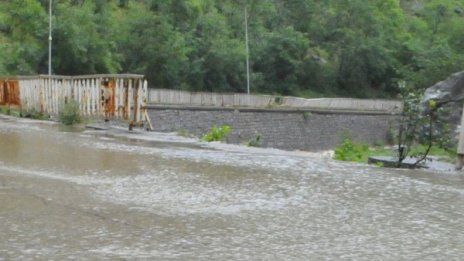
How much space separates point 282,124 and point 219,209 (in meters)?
34.4

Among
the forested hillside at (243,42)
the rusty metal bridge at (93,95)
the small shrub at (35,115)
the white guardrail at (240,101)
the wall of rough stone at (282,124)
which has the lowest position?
the wall of rough stone at (282,124)

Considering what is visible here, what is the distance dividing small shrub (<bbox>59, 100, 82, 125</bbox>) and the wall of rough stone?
14045mm

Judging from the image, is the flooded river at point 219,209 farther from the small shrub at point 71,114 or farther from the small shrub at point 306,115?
the small shrub at point 306,115

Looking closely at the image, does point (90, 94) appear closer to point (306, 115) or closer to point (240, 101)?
point (306, 115)

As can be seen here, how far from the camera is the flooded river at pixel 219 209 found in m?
4.62

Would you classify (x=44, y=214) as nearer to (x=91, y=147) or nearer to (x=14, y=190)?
(x=14, y=190)

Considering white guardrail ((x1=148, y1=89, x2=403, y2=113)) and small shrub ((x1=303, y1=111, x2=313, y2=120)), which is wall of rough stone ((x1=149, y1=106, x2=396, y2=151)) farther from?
white guardrail ((x1=148, y1=89, x2=403, y2=113))

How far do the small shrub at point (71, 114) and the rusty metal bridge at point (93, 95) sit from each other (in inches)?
5.2

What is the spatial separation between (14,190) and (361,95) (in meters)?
70.0

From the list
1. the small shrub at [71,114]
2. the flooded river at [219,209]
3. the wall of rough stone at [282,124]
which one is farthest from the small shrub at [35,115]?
the wall of rough stone at [282,124]

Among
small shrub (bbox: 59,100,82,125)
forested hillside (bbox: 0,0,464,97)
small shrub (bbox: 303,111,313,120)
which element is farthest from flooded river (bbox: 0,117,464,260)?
forested hillside (bbox: 0,0,464,97)

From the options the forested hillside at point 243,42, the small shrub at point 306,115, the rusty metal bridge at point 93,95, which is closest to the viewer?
the rusty metal bridge at point 93,95

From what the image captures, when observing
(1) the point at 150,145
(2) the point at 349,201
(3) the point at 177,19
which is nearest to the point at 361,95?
(3) the point at 177,19

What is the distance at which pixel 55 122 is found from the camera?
1734cm
